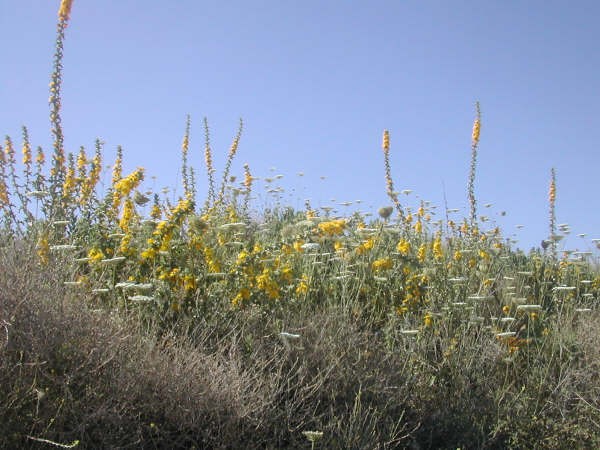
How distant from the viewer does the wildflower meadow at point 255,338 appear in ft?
10.5

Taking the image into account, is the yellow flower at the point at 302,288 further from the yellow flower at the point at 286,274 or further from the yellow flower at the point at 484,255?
the yellow flower at the point at 484,255

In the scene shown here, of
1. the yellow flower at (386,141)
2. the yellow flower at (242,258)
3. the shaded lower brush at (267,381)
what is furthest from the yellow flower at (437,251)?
the yellow flower at (242,258)

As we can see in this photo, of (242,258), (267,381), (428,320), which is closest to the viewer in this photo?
(267,381)

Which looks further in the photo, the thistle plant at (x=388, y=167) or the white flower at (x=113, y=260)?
the thistle plant at (x=388, y=167)

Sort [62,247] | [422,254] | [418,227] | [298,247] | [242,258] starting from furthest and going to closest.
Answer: [418,227] < [422,254] < [298,247] < [242,258] < [62,247]

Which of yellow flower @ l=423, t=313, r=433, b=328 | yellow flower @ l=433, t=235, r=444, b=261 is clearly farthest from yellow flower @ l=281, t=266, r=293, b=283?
yellow flower @ l=433, t=235, r=444, b=261

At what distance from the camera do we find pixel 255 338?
4.05 metres

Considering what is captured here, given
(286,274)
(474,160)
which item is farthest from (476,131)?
(286,274)

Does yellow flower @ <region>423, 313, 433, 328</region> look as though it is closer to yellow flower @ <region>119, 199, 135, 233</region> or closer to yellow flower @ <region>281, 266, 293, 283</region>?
yellow flower @ <region>281, 266, 293, 283</region>

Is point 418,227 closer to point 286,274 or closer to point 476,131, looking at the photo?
point 476,131

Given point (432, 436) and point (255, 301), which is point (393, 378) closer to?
point (432, 436)

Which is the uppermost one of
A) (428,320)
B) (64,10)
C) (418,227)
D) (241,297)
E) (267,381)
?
(64,10)

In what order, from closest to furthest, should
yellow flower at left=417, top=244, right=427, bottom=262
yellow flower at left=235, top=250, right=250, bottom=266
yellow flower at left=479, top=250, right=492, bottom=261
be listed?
yellow flower at left=235, top=250, right=250, bottom=266 → yellow flower at left=417, top=244, right=427, bottom=262 → yellow flower at left=479, top=250, right=492, bottom=261

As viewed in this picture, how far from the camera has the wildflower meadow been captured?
10.5ft
